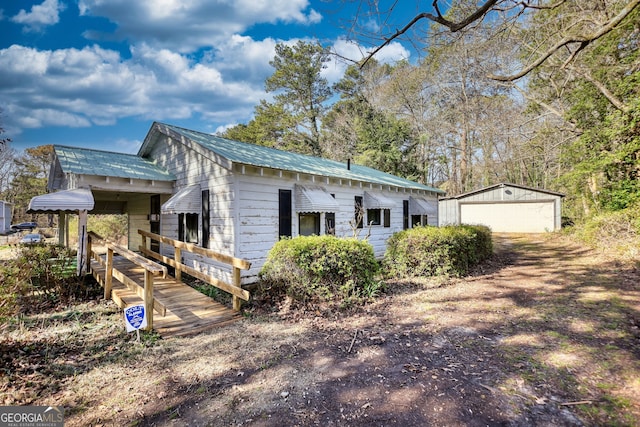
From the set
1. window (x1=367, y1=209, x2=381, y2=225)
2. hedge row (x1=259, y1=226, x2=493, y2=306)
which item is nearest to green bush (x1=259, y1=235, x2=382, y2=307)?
hedge row (x1=259, y1=226, x2=493, y2=306)

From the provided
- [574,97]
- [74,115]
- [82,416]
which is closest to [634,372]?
[82,416]

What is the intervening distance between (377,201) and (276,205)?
452cm

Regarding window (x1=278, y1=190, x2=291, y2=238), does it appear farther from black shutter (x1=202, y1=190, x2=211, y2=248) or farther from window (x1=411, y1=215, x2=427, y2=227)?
window (x1=411, y1=215, x2=427, y2=227)

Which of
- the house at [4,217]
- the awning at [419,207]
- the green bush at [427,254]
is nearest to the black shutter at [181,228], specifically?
the green bush at [427,254]

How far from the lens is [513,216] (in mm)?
19328

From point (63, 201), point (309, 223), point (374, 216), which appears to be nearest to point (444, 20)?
point (309, 223)

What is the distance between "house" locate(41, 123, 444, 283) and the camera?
7.13 meters

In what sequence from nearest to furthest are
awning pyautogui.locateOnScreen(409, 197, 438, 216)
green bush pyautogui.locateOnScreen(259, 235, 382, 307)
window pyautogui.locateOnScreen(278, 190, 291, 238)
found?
green bush pyautogui.locateOnScreen(259, 235, 382, 307)
window pyautogui.locateOnScreen(278, 190, 291, 238)
awning pyautogui.locateOnScreen(409, 197, 438, 216)

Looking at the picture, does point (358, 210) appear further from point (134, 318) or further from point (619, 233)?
point (619, 233)

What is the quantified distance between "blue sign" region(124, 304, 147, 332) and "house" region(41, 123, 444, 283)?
2.97 meters

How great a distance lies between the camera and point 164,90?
15141 mm

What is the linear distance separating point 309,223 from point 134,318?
5.70 metres

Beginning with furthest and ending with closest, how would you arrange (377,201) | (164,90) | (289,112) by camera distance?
(289,112)
(164,90)
(377,201)

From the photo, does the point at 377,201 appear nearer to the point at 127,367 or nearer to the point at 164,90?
the point at 127,367
